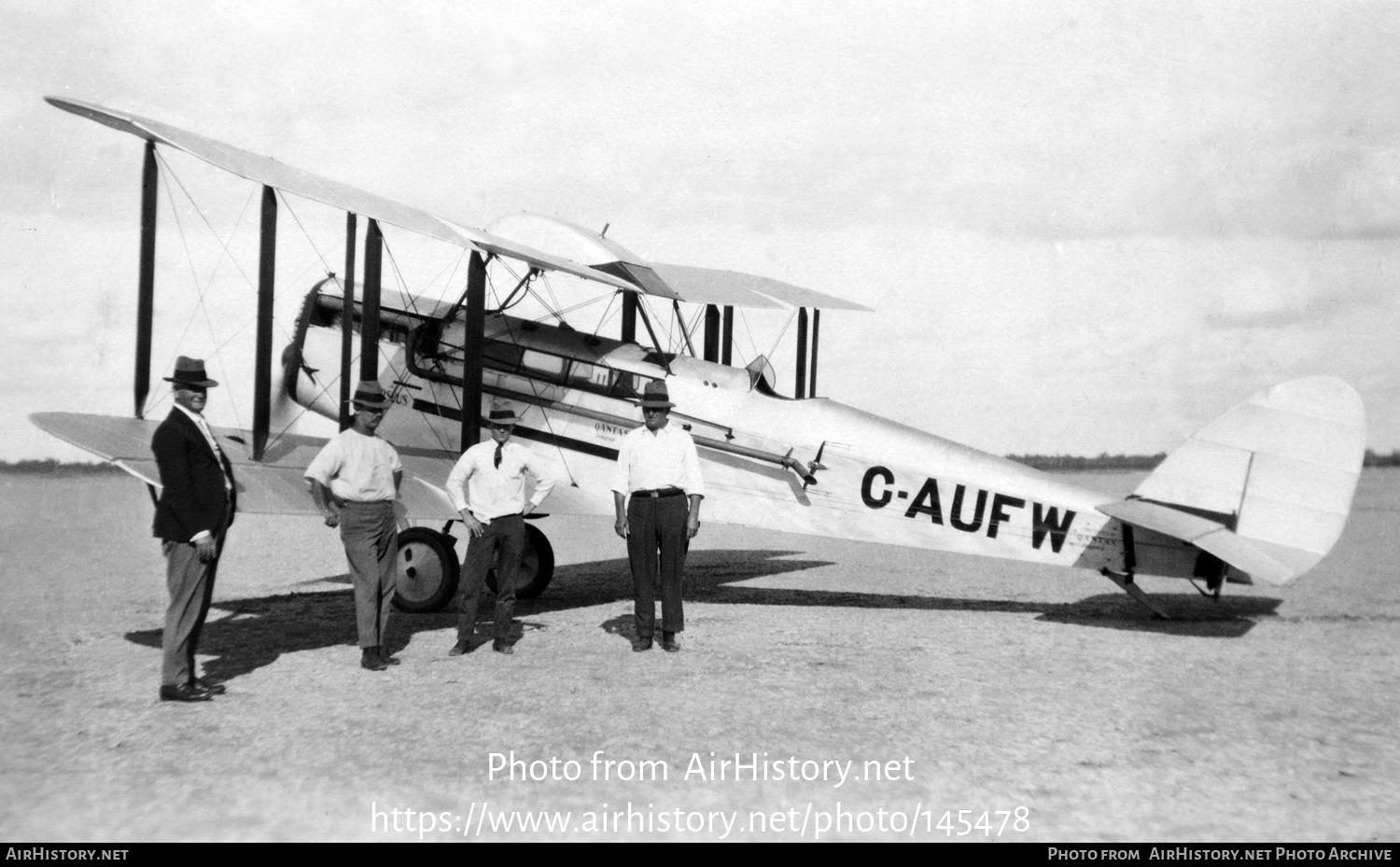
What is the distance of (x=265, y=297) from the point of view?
8.33 metres

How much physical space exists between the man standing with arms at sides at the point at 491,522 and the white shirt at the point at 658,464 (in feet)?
2.33

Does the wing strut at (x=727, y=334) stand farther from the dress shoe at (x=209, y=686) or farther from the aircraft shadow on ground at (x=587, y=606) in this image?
the dress shoe at (x=209, y=686)

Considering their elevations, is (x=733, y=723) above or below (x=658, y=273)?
below

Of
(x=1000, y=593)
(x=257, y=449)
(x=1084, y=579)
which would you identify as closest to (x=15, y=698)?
(x=257, y=449)

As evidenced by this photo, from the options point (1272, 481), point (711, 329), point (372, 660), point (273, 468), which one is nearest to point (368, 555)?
point (372, 660)

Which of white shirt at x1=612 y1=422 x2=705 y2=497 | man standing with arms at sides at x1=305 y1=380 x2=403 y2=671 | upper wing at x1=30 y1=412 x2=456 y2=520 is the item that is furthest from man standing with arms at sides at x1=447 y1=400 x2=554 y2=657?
upper wing at x1=30 y1=412 x2=456 y2=520

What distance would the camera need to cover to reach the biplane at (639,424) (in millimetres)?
7898

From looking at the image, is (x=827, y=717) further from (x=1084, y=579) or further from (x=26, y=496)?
(x=26, y=496)

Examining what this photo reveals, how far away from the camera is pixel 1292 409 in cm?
791

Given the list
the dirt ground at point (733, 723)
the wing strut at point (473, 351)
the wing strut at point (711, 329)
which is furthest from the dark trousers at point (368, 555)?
the wing strut at point (711, 329)

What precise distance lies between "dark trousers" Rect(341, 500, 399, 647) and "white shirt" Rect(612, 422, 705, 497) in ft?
5.22

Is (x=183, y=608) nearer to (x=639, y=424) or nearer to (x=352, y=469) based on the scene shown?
(x=352, y=469)

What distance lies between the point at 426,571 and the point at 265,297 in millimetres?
2580

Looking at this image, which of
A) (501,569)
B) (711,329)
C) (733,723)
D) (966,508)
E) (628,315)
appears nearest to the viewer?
(733,723)
